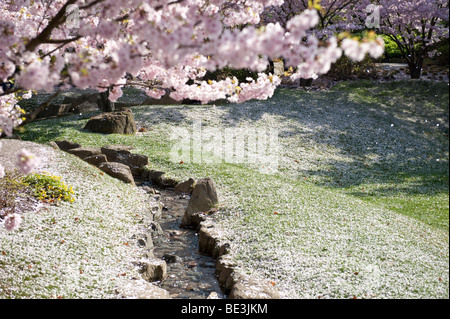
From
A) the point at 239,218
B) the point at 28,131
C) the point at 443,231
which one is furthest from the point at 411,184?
the point at 28,131

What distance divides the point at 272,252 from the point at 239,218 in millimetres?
2328

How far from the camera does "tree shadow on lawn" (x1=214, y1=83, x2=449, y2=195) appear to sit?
54.2 ft

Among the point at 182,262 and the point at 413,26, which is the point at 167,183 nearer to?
the point at 182,262

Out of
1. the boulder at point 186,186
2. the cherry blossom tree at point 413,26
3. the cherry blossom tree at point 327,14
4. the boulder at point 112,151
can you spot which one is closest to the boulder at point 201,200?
the boulder at point 186,186

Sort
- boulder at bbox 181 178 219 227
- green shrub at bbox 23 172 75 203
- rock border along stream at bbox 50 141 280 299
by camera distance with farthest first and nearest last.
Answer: boulder at bbox 181 178 219 227 → green shrub at bbox 23 172 75 203 → rock border along stream at bbox 50 141 280 299

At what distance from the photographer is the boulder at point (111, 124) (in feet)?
68.5

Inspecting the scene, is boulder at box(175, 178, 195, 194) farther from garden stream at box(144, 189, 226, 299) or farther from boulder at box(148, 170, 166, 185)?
garden stream at box(144, 189, 226, 299)

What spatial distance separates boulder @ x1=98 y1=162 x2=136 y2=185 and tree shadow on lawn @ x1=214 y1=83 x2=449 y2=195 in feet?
22.6

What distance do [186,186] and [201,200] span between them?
8.63 feet

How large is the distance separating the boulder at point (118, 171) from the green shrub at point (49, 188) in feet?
10.3

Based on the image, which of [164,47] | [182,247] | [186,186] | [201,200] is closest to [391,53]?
[186,186]

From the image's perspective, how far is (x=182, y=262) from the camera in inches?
399

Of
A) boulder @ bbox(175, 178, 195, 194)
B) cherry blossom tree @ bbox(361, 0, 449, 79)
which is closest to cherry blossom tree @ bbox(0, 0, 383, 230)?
boulder @ bbox(175, 178, 195, 194)

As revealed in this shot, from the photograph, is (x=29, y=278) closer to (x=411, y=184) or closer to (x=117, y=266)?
(x=117, y=266)
